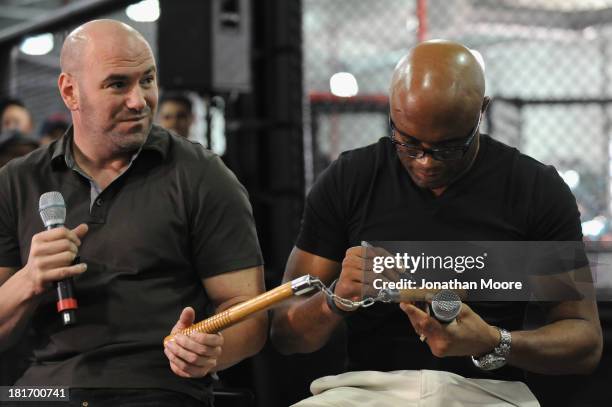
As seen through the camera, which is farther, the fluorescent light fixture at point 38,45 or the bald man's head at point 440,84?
the fluorescent light fixture at point 38,45

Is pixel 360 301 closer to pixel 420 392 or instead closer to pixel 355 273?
pixel 355 273

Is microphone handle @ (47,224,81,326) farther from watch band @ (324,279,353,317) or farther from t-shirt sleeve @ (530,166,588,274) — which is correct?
t-shirt sleeve @ (530,166,588,274)

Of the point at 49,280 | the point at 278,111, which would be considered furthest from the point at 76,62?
the point at 278,111

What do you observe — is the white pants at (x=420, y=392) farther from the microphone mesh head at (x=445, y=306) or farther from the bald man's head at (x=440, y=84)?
the bald man's head at (x=440, y=84)

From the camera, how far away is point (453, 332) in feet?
5.19

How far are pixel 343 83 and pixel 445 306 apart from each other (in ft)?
35.6

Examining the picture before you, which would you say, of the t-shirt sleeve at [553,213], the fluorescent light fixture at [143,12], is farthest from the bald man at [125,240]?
the fluorescent light fixture at [143,12]

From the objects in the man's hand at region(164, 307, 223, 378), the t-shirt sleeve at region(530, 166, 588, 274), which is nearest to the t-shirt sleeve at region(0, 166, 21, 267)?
the man's hand at region(164, 307, 223, 378)

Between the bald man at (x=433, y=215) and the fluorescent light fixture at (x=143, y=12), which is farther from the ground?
the fluorescent light fixture at (x=143, y=12)

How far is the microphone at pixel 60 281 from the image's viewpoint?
1758mm

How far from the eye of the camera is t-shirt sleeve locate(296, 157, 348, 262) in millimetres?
2021

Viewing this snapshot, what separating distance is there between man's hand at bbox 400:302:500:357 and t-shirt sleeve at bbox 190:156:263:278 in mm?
544

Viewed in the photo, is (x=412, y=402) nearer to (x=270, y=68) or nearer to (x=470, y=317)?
(x=470, y=317)

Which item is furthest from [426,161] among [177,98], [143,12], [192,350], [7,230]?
[143,12]
